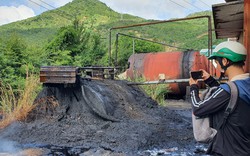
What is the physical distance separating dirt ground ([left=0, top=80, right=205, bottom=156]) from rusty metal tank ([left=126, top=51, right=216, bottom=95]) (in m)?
5.22

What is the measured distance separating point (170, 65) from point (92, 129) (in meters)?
7.64

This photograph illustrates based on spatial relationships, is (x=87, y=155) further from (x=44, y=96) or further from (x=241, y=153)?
(x=241, y=153)

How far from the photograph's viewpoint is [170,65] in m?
13.6

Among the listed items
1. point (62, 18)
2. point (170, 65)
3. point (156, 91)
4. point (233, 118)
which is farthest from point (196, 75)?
point (62, 18)

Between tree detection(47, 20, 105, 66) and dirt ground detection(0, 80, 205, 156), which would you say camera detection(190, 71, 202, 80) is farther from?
tree detection(47, 20, 105, 66)

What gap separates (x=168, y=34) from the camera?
2157 inches

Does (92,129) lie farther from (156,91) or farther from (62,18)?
(62,18)

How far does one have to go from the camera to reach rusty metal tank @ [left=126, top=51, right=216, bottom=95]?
13.1m

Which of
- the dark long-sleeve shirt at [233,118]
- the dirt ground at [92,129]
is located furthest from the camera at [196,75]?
the dirt ground at [92,129]

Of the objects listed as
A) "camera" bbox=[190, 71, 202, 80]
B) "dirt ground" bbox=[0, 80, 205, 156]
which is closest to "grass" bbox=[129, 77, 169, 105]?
"dirt ground" bbox=[0, 80, 205, 156]

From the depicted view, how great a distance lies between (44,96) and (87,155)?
2220 mm

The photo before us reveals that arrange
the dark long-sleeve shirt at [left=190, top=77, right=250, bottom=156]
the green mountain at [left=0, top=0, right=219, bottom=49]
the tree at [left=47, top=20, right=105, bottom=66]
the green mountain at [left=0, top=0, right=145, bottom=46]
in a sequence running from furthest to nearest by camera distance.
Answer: the green mountain at [left=0, top=0, right=145, bottom=46] → the green mountain at [left=0, top=0, right=219, bottom=49] → the tree at [left=47, top=20, right=105, bottom=66] → the dark long-sleeve shirt at [left=190, top=77, right=250, bottom=156]

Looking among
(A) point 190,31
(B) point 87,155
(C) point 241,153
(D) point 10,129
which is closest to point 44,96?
(D) point 10,129

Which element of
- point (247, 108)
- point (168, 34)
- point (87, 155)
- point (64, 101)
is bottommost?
point (87, 155)
